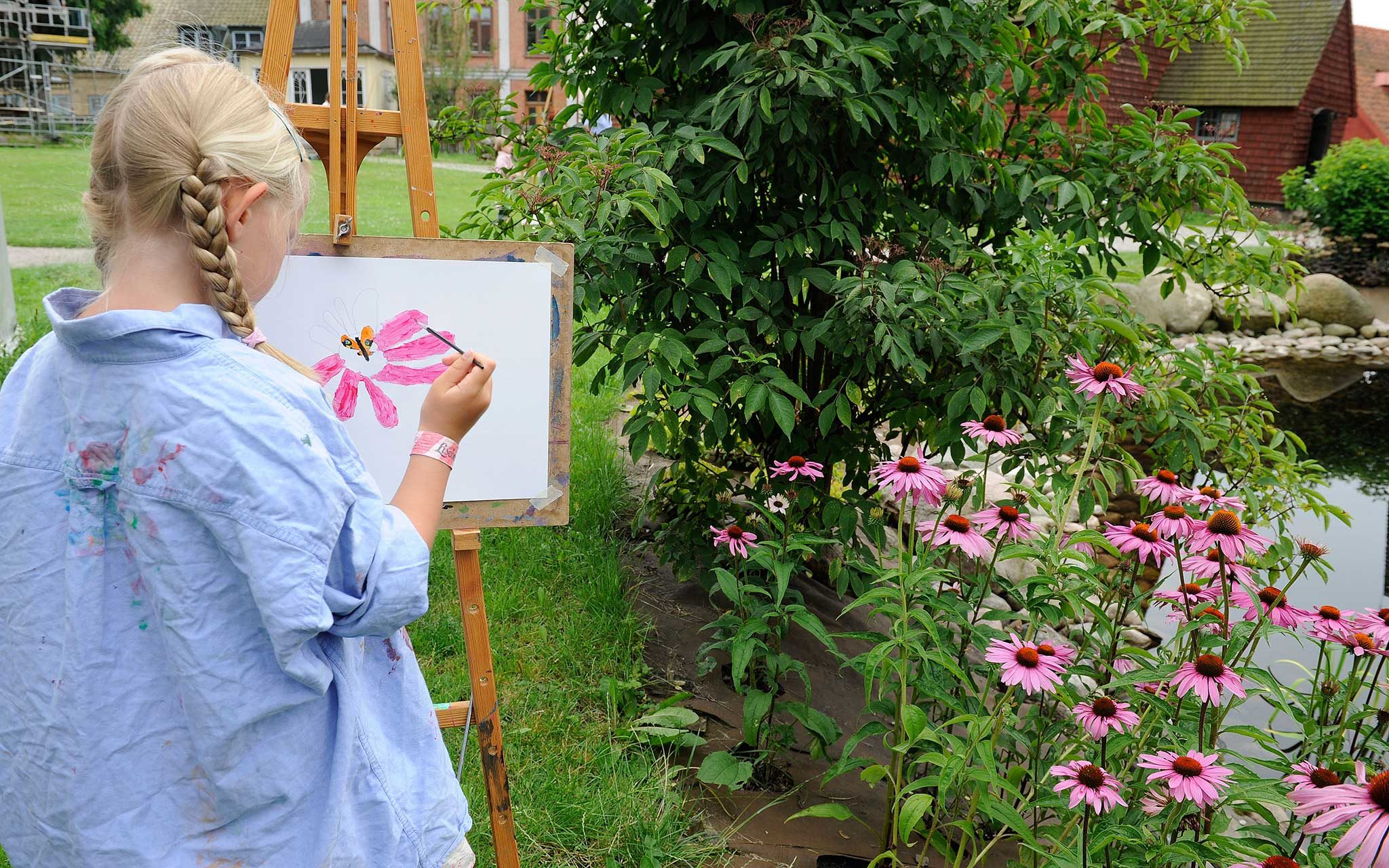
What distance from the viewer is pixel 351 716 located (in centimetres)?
125

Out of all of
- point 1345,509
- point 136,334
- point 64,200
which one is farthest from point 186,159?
point 64,200

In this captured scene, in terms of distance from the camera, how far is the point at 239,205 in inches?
46.4

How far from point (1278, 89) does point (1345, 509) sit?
18016 millimetres

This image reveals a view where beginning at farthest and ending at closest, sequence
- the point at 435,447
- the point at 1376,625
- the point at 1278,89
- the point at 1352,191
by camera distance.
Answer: the point at 1278,89
the point at 1352,191
the point at 1376,625
the point at 435,447

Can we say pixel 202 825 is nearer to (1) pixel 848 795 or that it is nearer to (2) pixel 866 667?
(2) pixel 866 667

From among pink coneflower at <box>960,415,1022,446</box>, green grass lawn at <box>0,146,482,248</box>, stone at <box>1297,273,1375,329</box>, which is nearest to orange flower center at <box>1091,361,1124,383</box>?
pink coneflower at <box>960,415,1022,446</box>

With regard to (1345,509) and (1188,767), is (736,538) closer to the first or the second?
(1188,767)

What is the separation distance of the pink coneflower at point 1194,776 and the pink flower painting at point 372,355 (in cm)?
145

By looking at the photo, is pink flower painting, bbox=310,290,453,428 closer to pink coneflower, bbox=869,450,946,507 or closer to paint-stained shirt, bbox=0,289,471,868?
paint-stained shirt, bbox=0,289,471,868

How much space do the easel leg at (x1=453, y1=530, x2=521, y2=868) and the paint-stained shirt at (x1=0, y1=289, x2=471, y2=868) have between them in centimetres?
70

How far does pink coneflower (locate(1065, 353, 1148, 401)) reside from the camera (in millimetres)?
1964

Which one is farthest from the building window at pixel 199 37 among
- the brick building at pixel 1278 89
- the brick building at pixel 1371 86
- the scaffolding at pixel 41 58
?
the brick building at pixel 1371 86

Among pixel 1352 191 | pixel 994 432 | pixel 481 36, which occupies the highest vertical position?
pixel 481 36

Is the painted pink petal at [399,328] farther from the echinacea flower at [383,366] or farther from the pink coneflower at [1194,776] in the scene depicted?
the pink coneflower at [1194,776]
